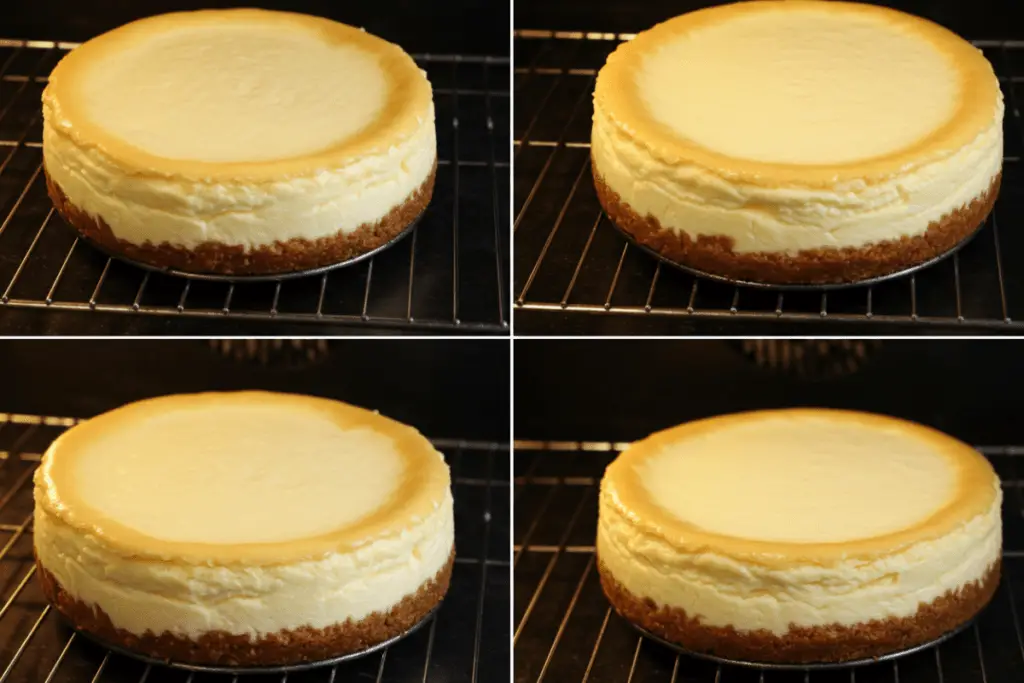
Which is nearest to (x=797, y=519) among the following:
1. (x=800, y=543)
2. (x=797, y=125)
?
(x=800, y=543)

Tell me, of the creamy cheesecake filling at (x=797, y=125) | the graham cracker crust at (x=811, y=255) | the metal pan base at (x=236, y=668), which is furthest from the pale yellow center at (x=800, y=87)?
the metal pan base at (x=236, y=668)

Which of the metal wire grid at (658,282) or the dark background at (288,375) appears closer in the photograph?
the metal wire grid at (658,282)

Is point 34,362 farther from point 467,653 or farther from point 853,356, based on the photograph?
point 853,356

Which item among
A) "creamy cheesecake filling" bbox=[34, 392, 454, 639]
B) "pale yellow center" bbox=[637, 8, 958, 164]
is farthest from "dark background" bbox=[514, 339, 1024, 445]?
"pale yellow center" bbox=[637, 8, 958, 164]

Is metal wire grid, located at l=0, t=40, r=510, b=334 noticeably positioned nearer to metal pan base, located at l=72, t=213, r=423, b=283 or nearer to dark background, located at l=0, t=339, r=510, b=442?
metal pan base, located at l=72, t=213, r=423, b=283

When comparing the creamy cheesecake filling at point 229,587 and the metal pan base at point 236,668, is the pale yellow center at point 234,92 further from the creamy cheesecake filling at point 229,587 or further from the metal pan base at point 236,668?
the metal pan base at point 236,668
